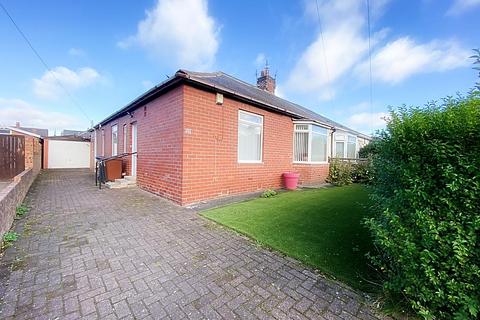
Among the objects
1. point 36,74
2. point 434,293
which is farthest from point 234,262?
→ point 36,74

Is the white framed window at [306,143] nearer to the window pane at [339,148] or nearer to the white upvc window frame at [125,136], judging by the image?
the window pane at [339,148]

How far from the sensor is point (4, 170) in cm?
961

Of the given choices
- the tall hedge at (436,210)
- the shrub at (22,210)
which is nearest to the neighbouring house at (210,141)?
the shrub at (22,210)

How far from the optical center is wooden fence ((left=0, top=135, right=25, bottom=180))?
9570 mm

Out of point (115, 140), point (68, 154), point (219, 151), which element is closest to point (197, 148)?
point (219, 151)

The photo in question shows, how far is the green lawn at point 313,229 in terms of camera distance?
3.01 meters

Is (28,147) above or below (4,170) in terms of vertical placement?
above

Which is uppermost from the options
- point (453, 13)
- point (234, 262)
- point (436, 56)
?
point (453, 13)

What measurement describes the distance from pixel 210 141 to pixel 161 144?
1.83m

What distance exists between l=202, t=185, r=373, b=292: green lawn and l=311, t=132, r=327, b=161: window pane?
462cm

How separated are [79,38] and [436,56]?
15.7m

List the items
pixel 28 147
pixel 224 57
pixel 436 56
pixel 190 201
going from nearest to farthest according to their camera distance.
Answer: pixel 190 201
pixel 436 56
pixel 28 147
pixel 224 57

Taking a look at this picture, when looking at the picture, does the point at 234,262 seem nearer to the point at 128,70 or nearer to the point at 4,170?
the point at 4,170

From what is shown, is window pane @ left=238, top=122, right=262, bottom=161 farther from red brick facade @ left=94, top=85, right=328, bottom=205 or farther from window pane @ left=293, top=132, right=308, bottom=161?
window pane @ left=293, top=132, right=308, bottom=161
